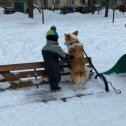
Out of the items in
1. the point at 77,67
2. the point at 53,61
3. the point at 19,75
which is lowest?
the point at 19,75

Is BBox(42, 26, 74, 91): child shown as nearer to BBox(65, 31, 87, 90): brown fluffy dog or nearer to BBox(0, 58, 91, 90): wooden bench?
BBox(65, 31, 87, 90): brown fluffy dog

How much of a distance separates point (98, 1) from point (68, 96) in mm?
48959

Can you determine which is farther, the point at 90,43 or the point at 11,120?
the point at 90,43

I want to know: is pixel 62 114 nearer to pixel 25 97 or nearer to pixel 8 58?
pixel 25 97

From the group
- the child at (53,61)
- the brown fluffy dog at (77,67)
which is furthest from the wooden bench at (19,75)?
the brown fluffy dog at (77,67)

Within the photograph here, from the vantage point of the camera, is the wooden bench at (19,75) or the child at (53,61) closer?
the child at (53,61)

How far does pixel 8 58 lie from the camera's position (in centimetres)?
1180

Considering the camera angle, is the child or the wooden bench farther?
the wooden bench

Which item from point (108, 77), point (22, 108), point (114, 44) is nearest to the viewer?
point (22, 108)

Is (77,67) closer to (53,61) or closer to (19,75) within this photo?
(53,61)

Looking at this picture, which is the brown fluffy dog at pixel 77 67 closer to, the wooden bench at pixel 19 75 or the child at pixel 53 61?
the child at pixel 53 61

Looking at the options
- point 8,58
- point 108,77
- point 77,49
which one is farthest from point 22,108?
point 8,58

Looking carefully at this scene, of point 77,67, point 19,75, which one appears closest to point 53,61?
point 77,67

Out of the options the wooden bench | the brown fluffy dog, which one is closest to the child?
the brown fluffy dog
